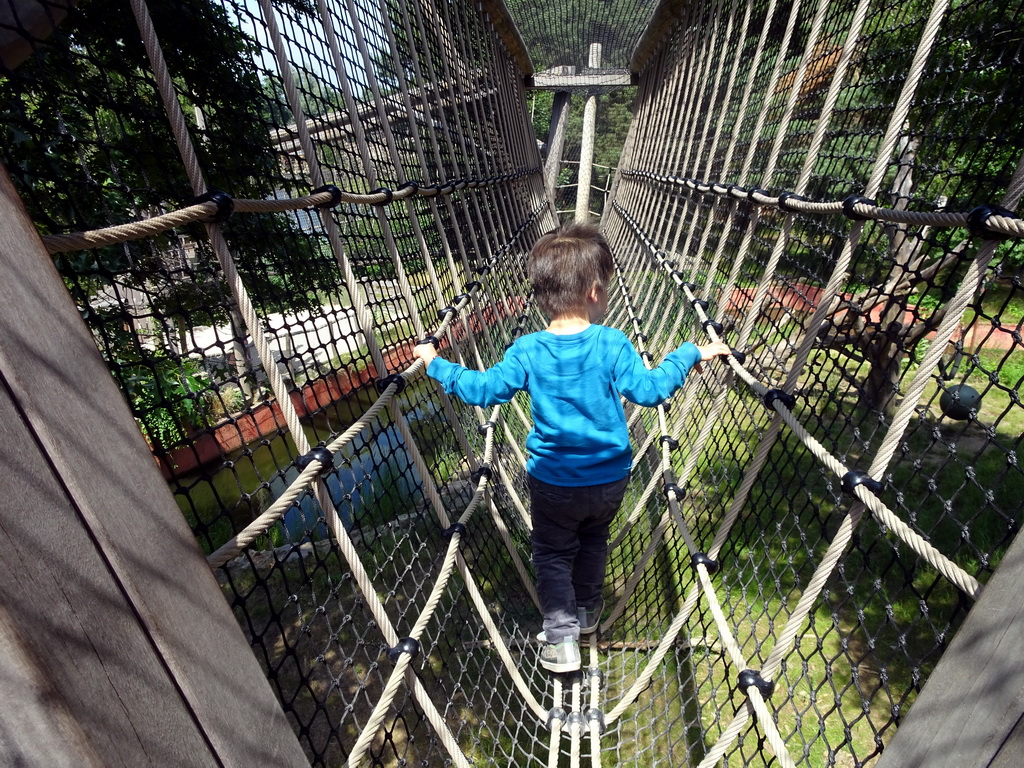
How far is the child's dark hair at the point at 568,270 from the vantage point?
140cm

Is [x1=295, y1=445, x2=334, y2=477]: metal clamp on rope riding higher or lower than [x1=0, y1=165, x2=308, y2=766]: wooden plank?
lower

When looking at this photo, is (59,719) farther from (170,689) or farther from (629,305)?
(629,305)

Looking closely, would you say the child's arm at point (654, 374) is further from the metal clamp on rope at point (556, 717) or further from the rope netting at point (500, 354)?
the metal clamp on rope at point (556, 717)

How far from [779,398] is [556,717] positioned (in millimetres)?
971

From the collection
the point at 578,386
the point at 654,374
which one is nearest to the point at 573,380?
the point at 578,386

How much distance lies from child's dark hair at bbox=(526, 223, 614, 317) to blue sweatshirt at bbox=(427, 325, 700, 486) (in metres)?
0.07

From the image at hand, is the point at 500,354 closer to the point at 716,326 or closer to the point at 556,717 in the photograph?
the point at 716,326

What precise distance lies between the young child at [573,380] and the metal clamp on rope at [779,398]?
0.14 meters

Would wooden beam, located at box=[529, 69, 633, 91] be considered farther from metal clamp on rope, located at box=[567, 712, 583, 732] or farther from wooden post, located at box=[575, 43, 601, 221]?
metal clamp on rope, located at box=[567, 712, 583, 732]

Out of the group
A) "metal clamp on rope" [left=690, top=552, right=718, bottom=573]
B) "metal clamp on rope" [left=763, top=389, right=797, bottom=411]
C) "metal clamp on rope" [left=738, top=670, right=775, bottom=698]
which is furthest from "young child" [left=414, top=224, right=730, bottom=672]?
"metal clamp on rope" [left=738, top=670, right=775, bottom=698]

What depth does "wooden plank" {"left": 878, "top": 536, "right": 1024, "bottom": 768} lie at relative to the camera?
0.74 meters

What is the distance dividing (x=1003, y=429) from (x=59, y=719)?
15.6 feet

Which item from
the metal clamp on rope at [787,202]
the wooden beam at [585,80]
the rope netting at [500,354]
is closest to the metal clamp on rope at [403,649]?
the rope netting at [500,354]

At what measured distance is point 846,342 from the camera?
201 centimetres
